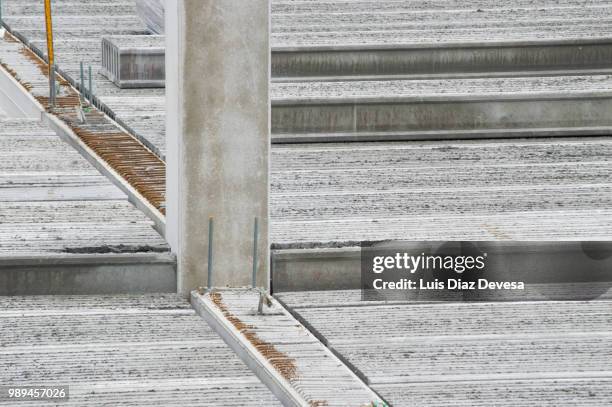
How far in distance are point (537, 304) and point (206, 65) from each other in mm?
2380

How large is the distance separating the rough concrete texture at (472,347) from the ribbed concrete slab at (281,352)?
0.46ft

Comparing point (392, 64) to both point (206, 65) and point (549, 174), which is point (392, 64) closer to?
point (549, 174)

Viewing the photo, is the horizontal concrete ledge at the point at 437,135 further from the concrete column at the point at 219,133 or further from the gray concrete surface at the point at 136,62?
the concrete column at the point at 219,133

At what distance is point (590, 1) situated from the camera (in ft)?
59.8

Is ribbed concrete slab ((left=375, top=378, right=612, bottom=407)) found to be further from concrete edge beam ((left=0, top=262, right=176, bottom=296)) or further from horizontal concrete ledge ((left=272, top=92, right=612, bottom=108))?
horizontal concrete ledge ((left=272, top=92, right=612, bottom=108))

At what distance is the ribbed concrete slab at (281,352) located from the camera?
6918 mm

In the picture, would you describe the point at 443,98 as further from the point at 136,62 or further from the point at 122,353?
the point at 122,353

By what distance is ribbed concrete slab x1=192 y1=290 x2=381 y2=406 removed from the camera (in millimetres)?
6918

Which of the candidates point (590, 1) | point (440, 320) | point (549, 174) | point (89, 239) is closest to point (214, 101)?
point (89, 239)

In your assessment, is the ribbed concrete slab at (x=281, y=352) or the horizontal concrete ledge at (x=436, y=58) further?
the horizontal concrete ledge at (x=436, y=58)

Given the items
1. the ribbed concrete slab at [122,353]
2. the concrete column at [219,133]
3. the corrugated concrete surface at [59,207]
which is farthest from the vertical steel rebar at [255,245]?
the corrugated concrete surface at [59,207]

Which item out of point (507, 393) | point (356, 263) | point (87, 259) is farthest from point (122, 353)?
point (507, 393)

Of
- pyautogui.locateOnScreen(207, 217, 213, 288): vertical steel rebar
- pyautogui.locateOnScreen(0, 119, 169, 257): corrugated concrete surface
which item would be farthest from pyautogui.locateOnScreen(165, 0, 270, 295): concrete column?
pyautogui.locateOnScreen(0, 119, 169, 257): corrugated concrete surface

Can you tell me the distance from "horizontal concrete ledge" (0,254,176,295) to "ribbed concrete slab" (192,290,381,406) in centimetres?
29
